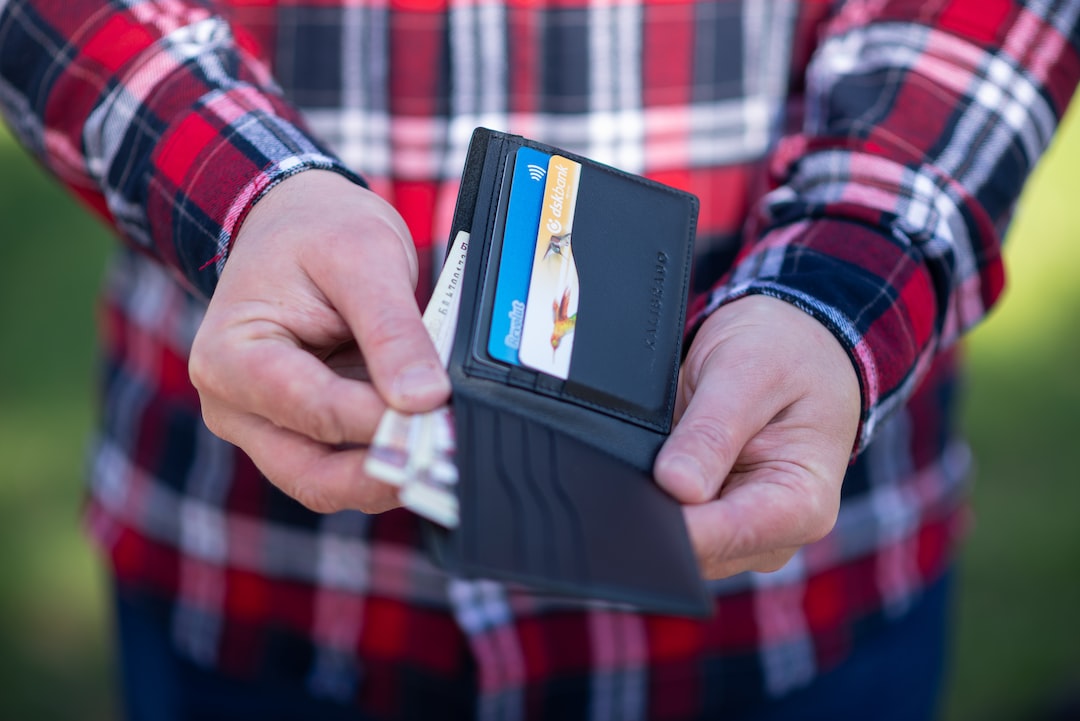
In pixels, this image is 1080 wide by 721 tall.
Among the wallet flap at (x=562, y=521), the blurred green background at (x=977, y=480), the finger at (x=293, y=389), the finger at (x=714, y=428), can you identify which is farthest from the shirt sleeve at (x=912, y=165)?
the blurred green background at (x=977, y=480)

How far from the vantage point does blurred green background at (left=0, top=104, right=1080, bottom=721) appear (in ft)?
7.53

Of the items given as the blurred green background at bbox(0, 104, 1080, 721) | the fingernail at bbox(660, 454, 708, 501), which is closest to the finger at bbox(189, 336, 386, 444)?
the fingernail at bbox(660, 454, 708, 501)

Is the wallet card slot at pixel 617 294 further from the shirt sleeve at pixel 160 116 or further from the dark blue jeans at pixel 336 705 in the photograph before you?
the dark blue jeans at pixel 336 705

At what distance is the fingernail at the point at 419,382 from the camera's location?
715 millimetres

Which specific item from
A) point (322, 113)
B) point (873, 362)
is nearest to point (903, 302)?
point (873, 362)

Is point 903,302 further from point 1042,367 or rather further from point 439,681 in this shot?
point 1042,367

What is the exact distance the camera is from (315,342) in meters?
0.79

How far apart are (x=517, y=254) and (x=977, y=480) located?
7.36ft

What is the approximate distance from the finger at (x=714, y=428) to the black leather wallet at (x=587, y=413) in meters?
0.03

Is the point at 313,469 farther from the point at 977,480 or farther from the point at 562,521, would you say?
the point at 977,480

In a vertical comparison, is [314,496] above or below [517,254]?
below

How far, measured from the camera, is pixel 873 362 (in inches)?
34.7

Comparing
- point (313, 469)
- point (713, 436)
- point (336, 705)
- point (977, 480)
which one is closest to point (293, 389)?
point (313, 469)

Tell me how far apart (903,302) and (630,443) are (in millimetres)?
307
